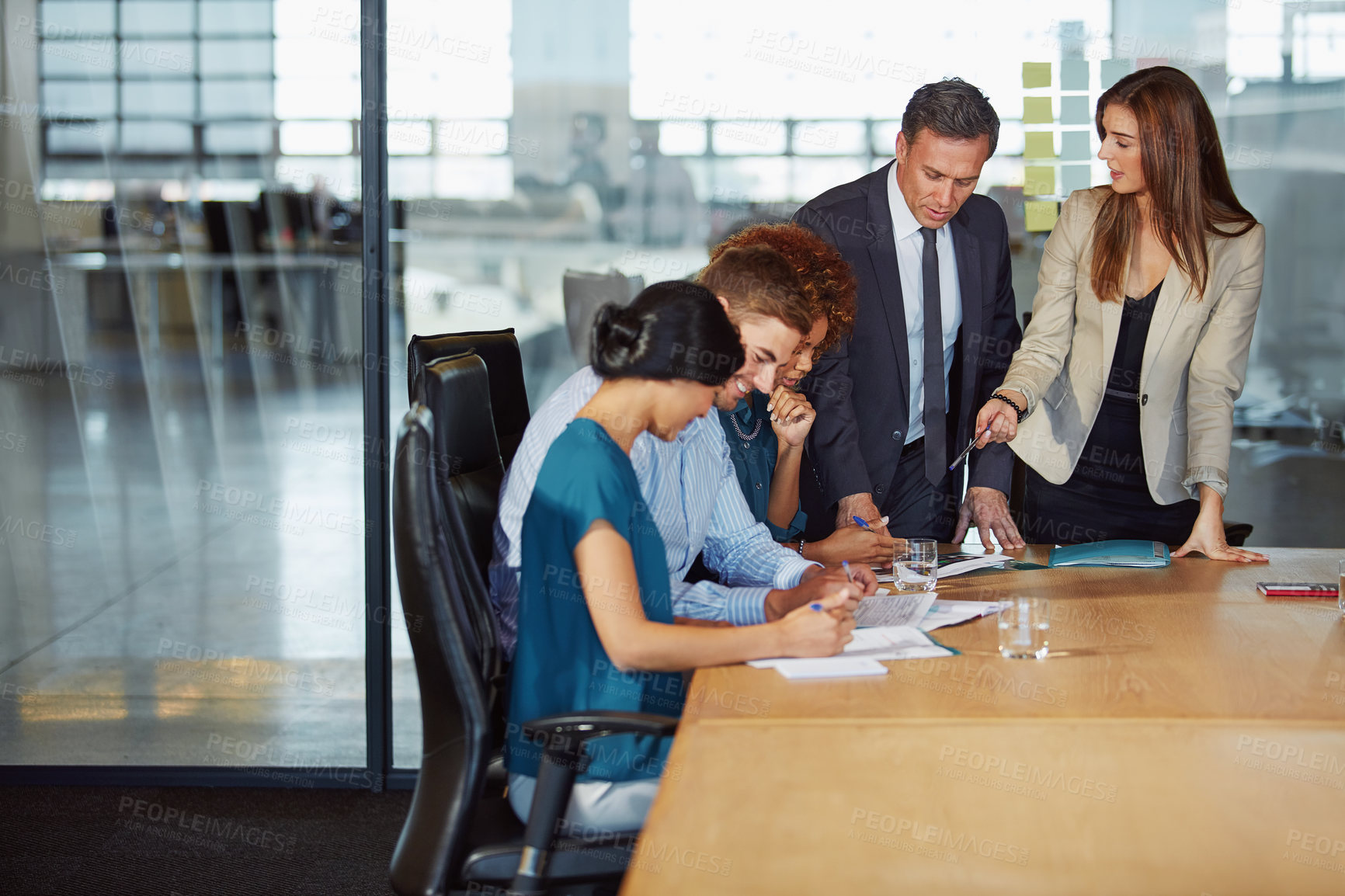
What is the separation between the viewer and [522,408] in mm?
2355

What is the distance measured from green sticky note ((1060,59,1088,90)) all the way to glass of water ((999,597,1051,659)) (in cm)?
233

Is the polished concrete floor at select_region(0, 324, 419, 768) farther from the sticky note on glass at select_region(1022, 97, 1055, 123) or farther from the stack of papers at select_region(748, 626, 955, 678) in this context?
the sticky note on glass at select_region(1022, 97, 1055, 123)

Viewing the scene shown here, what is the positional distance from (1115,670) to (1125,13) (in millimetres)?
2689

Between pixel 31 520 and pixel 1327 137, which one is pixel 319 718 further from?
pixel 1327 137

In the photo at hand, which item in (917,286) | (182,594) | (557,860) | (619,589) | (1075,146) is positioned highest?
(1075,146)

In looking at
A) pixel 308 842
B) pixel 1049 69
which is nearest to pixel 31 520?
pixel 308 842

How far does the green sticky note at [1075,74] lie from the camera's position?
3.53 metres

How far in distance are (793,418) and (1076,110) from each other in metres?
1.72

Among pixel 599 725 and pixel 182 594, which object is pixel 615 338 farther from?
pixel 182 594

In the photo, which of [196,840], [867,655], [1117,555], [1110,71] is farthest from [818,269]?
[196,840]

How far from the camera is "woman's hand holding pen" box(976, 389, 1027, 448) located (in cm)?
251

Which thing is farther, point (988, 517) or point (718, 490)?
point (988, 517)

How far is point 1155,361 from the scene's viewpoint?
2.52 meters

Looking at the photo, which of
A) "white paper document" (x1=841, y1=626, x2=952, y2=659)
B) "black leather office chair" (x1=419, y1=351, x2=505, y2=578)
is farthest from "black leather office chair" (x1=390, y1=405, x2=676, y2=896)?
"white paper document" (x1=841, y1=626, x2=952, y2=659)
